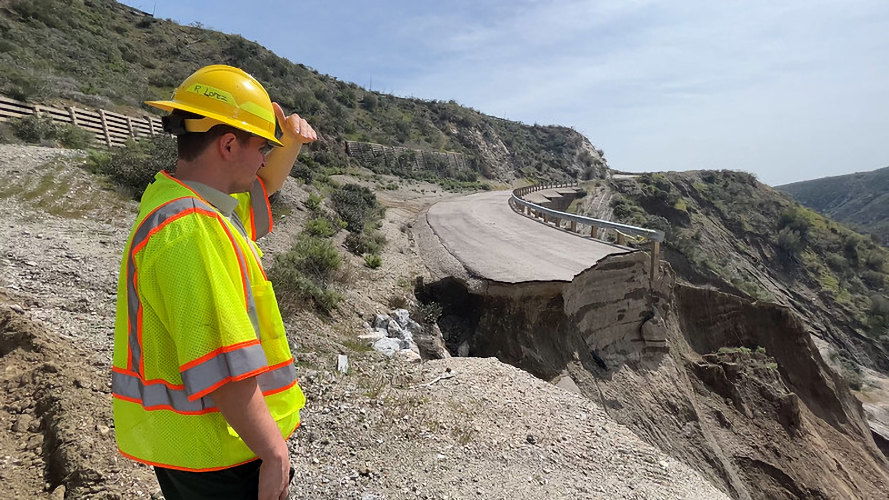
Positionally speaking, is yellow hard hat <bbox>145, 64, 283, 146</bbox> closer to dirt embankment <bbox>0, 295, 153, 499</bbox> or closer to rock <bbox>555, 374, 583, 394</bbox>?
dirt embankment <bbox>0, 295, 153, 499</bbox>

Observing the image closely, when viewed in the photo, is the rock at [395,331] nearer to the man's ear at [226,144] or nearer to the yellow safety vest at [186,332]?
the yellow safety vest at [186,332]

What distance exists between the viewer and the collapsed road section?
1098 centimetres

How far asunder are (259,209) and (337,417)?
3.25m

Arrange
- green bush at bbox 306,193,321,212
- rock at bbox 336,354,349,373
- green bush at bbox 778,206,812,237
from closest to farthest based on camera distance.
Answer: rock at bbox 336,354,349,373 < green bush at bbox 306,193,321,212 < green bush at bbox 778,206,812,237

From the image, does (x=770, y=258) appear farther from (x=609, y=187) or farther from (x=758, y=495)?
(x=758, y=495)

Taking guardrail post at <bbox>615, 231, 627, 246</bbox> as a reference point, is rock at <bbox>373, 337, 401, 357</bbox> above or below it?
below

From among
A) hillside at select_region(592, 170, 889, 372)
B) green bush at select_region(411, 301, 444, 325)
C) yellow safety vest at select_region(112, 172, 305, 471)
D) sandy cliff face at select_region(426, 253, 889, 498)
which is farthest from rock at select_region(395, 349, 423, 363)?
hillside at select_region(592, 170, 889, 372)

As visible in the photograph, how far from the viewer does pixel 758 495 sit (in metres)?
11.9

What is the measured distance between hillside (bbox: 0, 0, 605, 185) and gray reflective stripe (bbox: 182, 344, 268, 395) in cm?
1978

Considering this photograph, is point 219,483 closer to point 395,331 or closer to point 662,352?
point 395,331

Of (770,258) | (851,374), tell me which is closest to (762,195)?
(770,258)

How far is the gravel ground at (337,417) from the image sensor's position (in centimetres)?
370

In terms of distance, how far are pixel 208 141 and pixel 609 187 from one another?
48642 millimetres

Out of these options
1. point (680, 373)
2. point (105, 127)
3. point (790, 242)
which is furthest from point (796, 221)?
point (105, 127)
